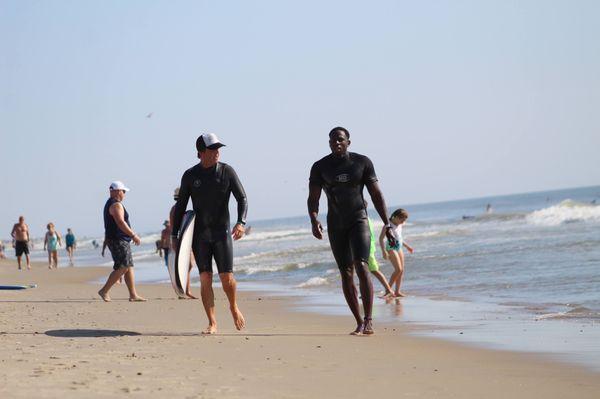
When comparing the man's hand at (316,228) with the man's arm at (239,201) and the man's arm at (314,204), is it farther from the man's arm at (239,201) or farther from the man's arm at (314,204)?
the man's arm at (239,201)

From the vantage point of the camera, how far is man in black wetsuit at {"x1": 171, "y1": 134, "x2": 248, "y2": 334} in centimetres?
765

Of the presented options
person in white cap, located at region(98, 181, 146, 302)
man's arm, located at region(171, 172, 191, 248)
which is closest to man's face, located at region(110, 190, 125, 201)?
person in white cap, located at region(98, 181, 146, 302)

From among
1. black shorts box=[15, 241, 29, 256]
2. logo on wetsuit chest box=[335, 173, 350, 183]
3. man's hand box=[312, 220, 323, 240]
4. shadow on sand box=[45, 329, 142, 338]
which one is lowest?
shadow on sand box=[45, 329, 142, 338]

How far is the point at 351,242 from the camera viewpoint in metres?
7.75

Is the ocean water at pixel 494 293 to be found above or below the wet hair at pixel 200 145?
below

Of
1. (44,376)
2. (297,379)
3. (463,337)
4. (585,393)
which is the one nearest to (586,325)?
(463,337)

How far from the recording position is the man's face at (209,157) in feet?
25.2

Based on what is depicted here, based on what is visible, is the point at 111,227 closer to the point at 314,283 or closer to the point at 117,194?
the point at 117,194

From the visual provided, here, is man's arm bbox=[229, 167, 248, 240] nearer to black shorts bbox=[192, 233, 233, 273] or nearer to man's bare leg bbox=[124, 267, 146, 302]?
black shorts bbox=[192, 233, 233, 273]

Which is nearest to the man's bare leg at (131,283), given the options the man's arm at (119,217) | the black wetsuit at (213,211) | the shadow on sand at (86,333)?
the man's arm at (119,217)

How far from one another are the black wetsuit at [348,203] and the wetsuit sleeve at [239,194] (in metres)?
0.71

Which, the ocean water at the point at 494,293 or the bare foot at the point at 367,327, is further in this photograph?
the bare foot at the point at 367,327

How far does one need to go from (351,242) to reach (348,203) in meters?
0.34

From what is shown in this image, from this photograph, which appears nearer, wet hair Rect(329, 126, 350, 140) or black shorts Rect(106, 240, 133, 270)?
wet hair Rect(329, 126, 350, 140)
